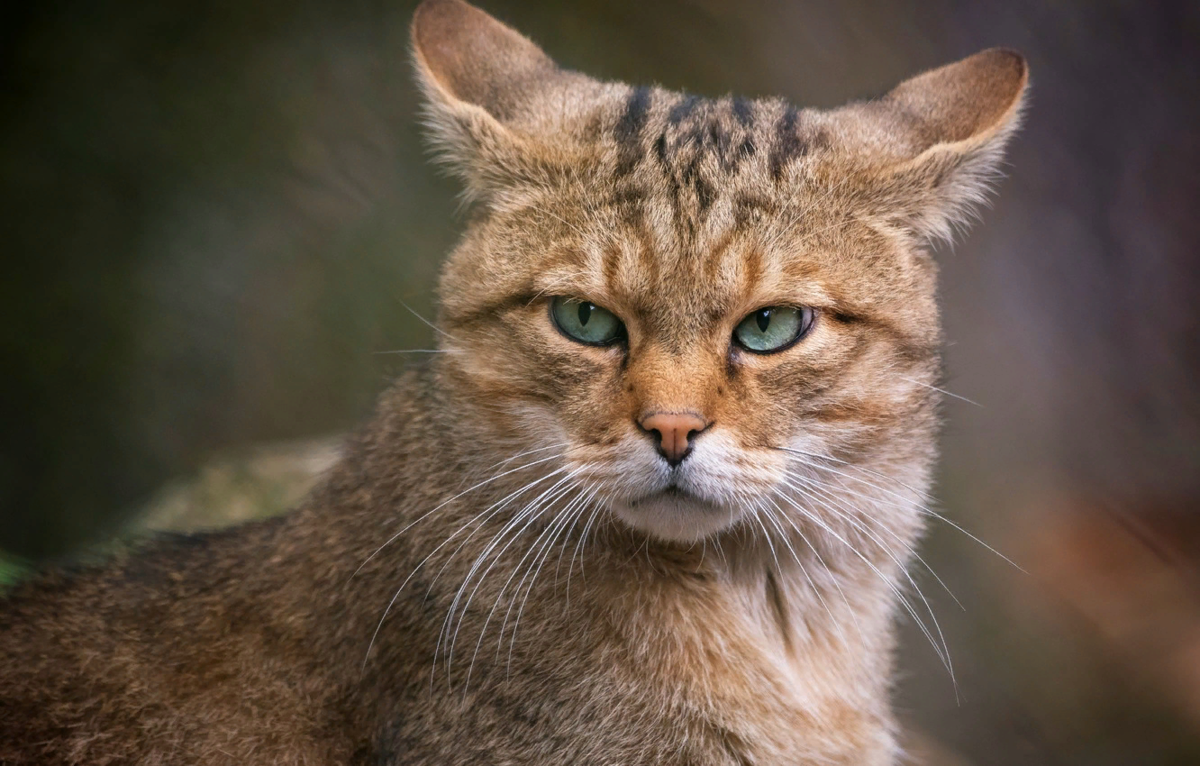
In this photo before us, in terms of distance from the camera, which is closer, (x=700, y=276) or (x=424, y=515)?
(x=700, y=276)

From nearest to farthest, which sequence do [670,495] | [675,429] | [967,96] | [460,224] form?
[675,429], [670,495], [967,96], [460,224]

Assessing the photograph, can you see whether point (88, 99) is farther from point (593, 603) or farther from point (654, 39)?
point (593, 603)

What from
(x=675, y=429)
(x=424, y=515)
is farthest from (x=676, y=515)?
(x=424, y=515)

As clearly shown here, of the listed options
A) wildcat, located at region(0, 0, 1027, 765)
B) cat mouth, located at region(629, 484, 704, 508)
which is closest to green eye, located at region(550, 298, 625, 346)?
wildcat, located at region(0, 0, 1027, 765)

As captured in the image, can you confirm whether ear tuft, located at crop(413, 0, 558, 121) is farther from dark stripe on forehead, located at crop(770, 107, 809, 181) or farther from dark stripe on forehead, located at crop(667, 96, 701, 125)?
dark stripe on forehead, located at crop(770, 107, 809, 181)

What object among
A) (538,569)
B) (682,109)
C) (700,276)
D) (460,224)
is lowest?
(538,569)

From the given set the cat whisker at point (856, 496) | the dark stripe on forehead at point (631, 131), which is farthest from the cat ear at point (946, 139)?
the cat whisker at point (856, 496)

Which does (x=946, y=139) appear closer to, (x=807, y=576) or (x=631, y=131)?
(x=631, y=131)

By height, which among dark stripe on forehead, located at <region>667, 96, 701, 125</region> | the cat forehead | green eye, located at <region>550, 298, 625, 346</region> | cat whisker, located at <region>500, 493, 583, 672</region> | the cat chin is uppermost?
dark stripe on forehead, located at <region>667, 96, 701, 125</region>
